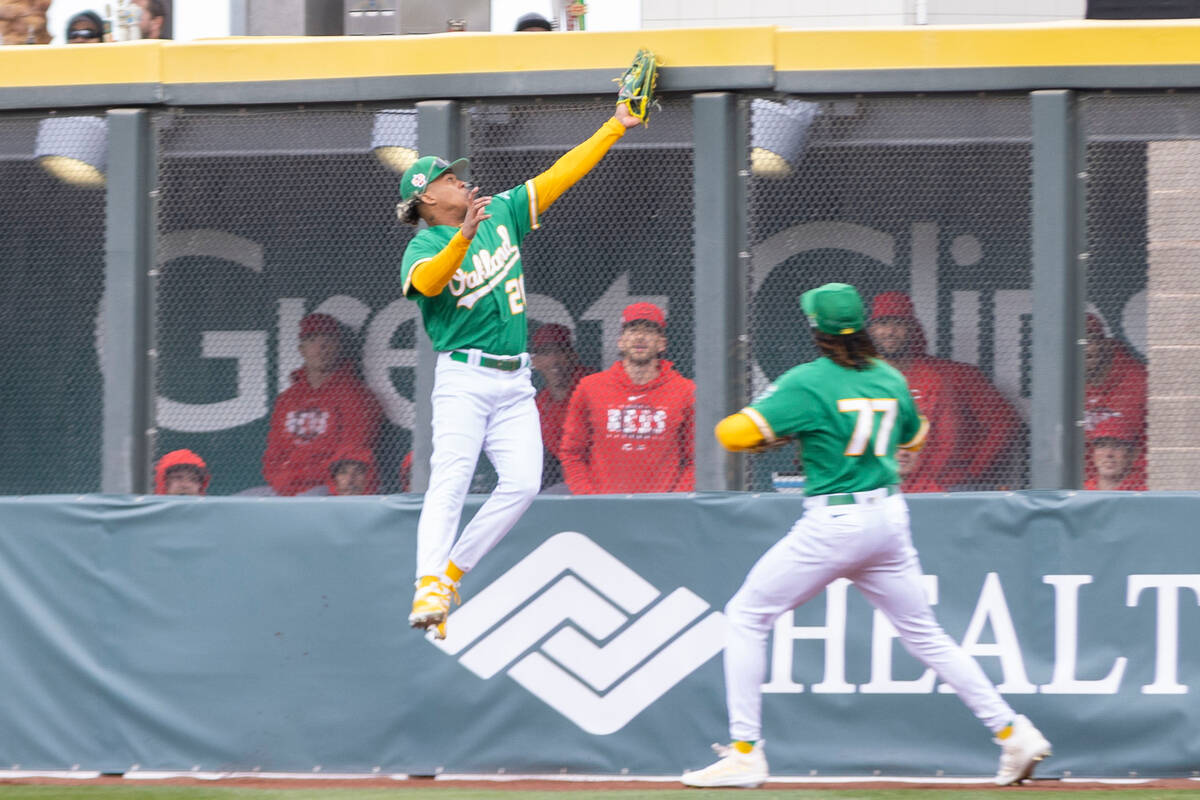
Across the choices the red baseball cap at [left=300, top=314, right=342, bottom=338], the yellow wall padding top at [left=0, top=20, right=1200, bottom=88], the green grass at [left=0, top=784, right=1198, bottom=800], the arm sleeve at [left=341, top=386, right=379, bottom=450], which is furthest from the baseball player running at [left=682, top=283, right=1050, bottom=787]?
the red baseball cap at [left=300, top=314, right=342, bottom=338]

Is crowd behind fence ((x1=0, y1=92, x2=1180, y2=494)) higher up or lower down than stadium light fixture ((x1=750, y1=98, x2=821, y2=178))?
lower down

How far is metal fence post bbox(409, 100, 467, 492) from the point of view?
604cm

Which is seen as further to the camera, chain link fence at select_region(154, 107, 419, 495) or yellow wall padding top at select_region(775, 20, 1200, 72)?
chain link fence at select_region(154, 107, 419, 495)

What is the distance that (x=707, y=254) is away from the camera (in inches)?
234

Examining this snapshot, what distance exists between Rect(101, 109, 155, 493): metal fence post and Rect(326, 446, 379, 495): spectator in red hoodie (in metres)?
0.87

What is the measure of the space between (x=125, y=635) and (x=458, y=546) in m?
1.67

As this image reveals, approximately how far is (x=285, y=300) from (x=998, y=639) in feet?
10.7

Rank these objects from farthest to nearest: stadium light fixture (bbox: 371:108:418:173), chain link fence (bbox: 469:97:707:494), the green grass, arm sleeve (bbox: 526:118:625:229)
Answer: stadium light fixture (bbox: 371:108:418:173) < chain link fence (bbox: 469:97:707:494) < arm sleeve (bbox: 526:118:625:229) < the green grass

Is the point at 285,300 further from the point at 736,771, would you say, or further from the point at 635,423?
the point at 736,771

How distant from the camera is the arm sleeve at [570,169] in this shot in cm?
559

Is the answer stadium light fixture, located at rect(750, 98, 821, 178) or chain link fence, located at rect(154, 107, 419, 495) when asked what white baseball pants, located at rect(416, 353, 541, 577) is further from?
stadium light fixture, located at rect(750, 98, 821, 178)

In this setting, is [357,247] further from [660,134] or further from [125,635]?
[125,635]

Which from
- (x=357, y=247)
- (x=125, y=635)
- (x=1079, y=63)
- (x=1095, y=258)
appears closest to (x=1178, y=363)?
(x=1095, y=258)

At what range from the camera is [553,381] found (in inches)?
237
